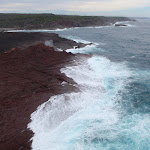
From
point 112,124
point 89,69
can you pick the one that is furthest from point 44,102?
point 89,69

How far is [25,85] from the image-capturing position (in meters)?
16.8

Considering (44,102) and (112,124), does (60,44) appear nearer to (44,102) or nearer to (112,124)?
(44,102)

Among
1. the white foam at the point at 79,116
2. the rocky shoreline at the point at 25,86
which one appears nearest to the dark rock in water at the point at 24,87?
the rocky shoreline at the point at 25,86

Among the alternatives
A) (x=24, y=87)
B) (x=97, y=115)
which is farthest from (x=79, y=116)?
(x=24, y=87)

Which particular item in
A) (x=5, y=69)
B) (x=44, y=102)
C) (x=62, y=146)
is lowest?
(x=62, y=146)

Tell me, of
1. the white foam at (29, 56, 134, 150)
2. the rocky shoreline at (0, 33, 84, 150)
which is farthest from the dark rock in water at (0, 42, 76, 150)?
the white foam at (29, 56, 134, 150)

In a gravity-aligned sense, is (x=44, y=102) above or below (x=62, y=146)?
above

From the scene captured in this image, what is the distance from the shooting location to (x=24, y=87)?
650 inches

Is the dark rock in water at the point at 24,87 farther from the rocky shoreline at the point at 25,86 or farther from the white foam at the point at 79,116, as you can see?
the white foam at the point at 79,116

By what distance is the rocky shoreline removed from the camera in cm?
1160

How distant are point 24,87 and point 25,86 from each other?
0.73 feet

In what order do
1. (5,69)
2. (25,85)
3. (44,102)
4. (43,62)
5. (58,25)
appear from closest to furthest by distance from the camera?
(44,102), (25,85), (5,69), (43,62), (58,25)

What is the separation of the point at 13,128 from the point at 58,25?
88.9 metres

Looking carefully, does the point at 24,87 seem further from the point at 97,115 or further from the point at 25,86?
the point at 97,115
